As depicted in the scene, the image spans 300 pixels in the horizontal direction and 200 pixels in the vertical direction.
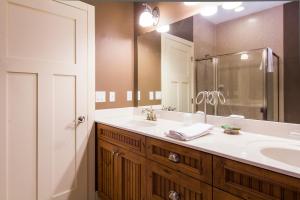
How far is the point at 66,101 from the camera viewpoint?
73.1 inches

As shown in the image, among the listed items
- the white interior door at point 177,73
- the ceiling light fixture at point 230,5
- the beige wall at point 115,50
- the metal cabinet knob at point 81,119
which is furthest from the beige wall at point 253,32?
the metal cabinet knob at point 81,119

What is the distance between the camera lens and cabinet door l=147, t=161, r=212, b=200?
108 centimetres

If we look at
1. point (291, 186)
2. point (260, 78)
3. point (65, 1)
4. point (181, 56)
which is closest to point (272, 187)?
point (291, 186)

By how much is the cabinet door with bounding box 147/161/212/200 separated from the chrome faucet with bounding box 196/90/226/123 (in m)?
0.64

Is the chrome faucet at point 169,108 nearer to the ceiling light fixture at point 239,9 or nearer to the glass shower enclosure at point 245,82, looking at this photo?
the glass shower enclosure at point 245,82

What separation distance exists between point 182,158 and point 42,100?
4.15ft

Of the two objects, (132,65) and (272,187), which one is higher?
(132,65)

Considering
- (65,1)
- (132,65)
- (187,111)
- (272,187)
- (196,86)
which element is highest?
(65,1)

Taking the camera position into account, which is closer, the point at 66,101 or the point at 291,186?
the point at 291,186

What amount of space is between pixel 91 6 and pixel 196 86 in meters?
1.29

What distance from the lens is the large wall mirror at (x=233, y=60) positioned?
1.33 metres

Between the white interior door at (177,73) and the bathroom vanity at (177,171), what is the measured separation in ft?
1.24

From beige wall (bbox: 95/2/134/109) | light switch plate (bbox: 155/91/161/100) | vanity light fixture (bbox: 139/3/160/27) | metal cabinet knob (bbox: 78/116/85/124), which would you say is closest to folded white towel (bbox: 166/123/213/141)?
light switch plate (bbox: 155/91/161/100)

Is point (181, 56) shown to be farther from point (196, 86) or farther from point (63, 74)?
point (63, 74)
